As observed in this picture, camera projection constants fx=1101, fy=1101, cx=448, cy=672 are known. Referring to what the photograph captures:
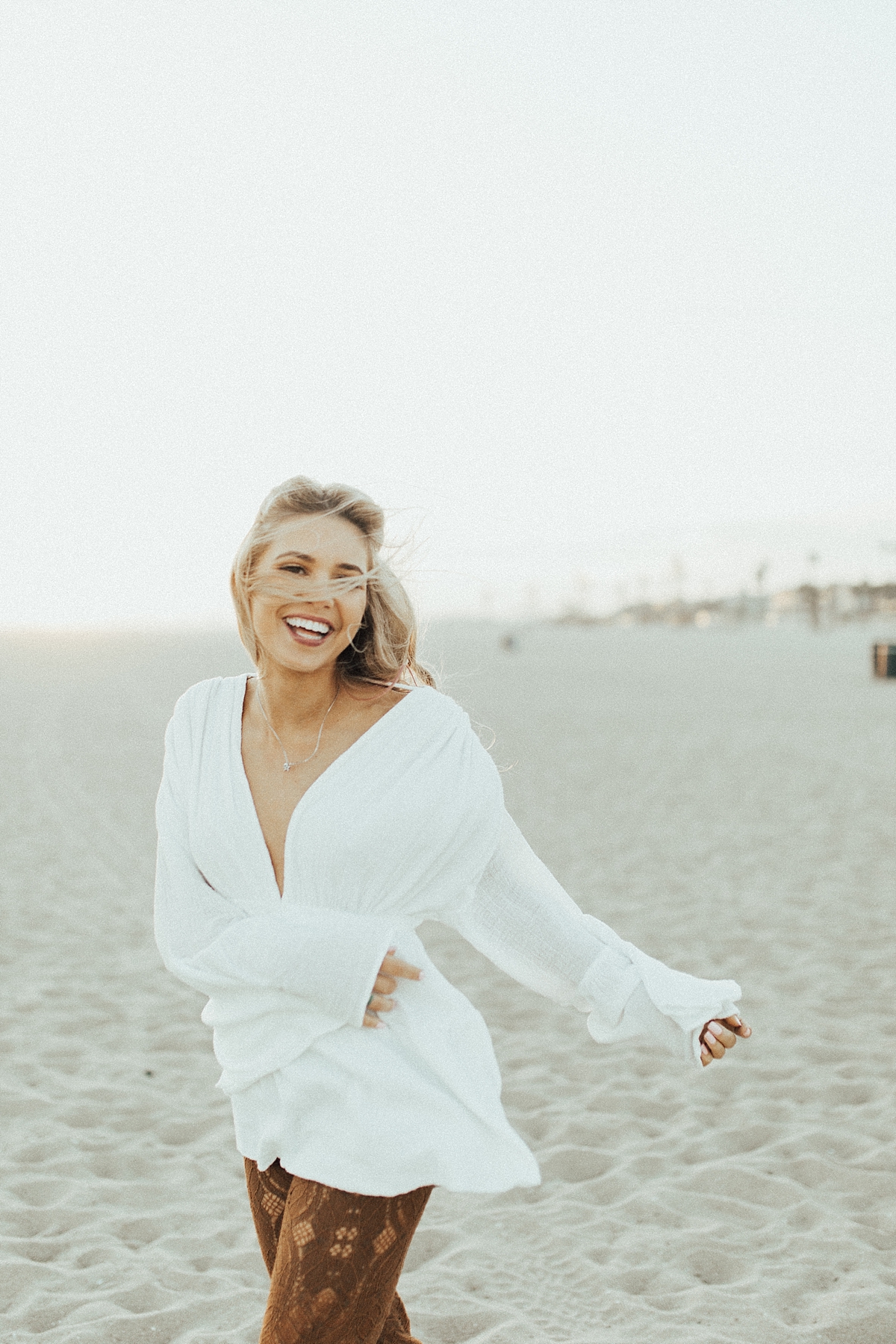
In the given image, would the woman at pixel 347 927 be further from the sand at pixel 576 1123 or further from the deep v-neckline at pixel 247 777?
the sand at pixel 576 1123

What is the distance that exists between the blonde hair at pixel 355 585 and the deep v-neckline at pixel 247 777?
0.11 meters

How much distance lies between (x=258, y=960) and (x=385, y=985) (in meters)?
0.22

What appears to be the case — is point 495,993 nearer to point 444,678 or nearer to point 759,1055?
point 759,1055

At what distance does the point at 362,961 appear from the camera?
1.82 m

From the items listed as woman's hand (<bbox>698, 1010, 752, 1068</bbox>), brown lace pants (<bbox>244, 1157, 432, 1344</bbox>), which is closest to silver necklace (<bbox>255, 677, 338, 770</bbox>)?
brown lace pants (<bbox>244, 1157, 432, 1344</bbox>)

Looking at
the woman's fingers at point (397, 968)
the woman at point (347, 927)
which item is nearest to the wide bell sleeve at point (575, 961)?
the woman at point (347, 927)

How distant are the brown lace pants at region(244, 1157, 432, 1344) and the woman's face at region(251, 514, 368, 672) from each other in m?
0.92

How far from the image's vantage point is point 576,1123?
428 centimetres

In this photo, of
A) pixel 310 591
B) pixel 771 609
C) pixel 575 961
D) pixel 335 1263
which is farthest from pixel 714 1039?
pixel 771 609

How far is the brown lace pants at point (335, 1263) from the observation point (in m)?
1.77

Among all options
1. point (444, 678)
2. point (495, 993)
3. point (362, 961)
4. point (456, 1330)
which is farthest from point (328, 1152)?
point (495, 993)

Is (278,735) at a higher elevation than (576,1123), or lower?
higher

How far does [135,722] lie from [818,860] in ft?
46.2

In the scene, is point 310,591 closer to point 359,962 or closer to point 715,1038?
point 359,962
